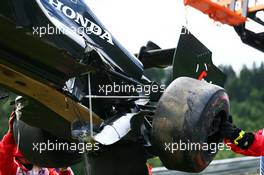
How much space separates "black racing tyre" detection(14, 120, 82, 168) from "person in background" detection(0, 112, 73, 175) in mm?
198

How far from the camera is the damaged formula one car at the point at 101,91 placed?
9.87 ft

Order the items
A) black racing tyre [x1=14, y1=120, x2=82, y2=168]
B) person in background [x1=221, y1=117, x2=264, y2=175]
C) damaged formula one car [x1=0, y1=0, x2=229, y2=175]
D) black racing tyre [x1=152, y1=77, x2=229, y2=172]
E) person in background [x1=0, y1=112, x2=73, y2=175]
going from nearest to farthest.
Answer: damaged formula one car [x1=0, y1=0, x2=229, y2=175] < black racing tyre [x1=152, y1=77, x2=229, y2=172] < person in background [x1=221, y1=117, x2=264, y2=175] < black racing tyre [x1=14, y1=120, x2=82, y2=168] < person in background [x1=0, y1=112, x2=73, y2=175]

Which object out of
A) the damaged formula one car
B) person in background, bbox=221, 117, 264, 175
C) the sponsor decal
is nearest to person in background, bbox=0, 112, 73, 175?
the damaged formula one car

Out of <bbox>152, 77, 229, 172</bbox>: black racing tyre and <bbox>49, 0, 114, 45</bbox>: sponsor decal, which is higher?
<bbox>49, 0, 114, 45</bbox>: sponsor decal

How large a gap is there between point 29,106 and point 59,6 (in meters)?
0.61

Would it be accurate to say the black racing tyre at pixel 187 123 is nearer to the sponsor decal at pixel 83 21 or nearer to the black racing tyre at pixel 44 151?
the sponsor decal at pixel 83 21

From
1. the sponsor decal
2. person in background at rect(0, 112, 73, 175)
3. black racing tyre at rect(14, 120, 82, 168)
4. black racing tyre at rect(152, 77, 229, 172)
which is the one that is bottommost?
person in background at rect(0, 112, 73, 175)

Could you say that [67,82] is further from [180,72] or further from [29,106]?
[180,72]

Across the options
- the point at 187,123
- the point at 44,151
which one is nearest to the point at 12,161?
the point at 44,151

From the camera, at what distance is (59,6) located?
10.9 feet

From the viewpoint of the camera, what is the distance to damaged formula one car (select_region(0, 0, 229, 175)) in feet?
9.87

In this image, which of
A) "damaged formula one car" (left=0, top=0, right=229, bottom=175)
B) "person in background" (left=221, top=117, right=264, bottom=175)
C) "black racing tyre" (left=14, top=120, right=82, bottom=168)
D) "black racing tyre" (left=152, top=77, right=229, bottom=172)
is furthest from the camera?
"black racing tyre" (left=14, top=120, right=82, bottom=168)

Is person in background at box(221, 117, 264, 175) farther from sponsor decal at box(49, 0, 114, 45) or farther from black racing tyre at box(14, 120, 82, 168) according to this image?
black racing tyre at box(14, 120, 82, 168)

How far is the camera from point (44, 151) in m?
4.16
